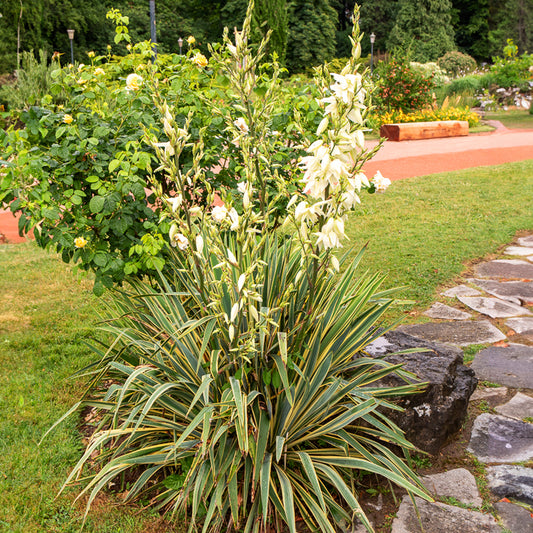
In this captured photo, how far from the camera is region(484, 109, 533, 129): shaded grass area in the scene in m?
16.0

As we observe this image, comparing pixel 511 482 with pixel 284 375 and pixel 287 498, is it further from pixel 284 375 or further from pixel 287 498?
pixel 284 375

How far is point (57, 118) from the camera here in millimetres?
3102

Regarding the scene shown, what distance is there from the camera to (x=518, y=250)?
5.77 m

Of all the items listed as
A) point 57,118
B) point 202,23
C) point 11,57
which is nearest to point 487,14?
point 202,23

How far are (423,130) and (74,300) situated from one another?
1094 cm

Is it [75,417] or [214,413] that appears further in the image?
[75,417]

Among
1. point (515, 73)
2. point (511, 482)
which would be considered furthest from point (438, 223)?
point (515, 73)

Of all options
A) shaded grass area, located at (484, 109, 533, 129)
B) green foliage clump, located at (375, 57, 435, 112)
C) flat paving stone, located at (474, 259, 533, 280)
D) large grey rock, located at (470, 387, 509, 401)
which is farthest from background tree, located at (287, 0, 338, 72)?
large grey rock, located at (470, 387, 509, 401)

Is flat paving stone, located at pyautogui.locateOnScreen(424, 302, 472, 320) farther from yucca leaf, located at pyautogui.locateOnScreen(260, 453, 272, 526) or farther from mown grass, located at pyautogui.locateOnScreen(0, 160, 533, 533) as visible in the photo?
yucca leaf, located at pyautogui.locateOnScreen(260, 453, 272, 526)

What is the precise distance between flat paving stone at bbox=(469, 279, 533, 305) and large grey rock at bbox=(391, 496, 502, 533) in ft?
8.21

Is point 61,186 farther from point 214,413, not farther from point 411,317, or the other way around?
point 411,317

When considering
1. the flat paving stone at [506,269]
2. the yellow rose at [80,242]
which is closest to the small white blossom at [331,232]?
the yellow rose at [80,242]

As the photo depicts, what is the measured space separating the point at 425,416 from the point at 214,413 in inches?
42.5

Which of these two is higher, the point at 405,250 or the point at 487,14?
the point at 487,14
